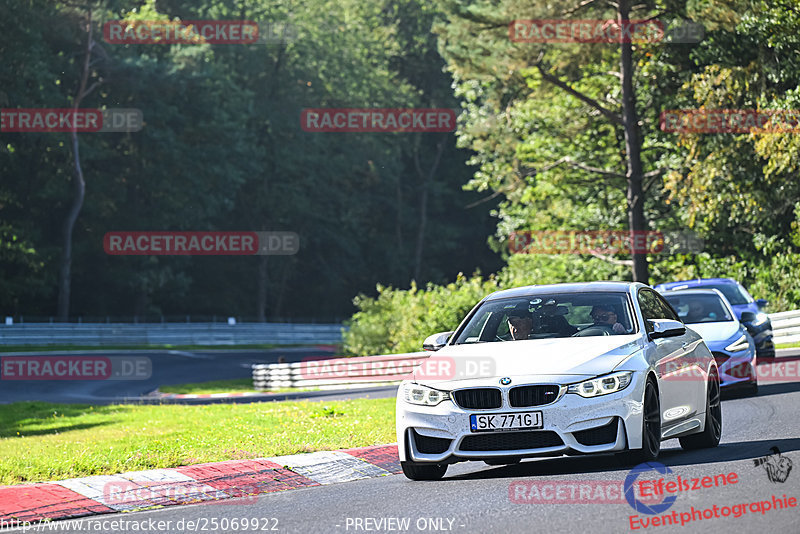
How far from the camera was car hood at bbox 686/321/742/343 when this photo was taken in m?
16.8

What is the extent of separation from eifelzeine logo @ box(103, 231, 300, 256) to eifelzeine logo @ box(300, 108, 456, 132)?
7825 mm

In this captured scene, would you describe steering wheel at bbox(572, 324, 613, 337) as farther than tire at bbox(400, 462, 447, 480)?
Yes

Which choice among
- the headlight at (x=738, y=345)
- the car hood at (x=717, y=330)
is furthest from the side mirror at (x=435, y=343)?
the headlight at (x=738, y=345)

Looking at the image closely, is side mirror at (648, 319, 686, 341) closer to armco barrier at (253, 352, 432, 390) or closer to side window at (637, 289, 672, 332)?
side window at (637, 289, 672, 332)

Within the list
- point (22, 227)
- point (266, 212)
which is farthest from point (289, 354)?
point (266, 212)

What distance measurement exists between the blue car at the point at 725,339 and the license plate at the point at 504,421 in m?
7.43

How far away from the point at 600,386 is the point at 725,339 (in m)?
7.92

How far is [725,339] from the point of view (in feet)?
54.9

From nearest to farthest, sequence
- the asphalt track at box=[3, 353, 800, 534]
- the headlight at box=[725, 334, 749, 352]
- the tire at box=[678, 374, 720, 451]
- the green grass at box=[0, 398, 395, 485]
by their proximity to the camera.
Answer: the asphalt track at box=[3, 353, 800, 534], the green grass at box=[0, 398, 395, 485], the tire at box=[678, 374, 720, 451], the headlight at box=[725, 334, 749, 352]

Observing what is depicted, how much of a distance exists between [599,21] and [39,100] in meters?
34.9

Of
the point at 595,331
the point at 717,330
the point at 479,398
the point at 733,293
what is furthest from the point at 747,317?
the point at 479,398

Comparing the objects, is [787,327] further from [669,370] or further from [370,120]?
[370,120]

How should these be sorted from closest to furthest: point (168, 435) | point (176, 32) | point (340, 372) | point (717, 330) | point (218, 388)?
point (168, 435)
point (717, 330)
point (340, 372)
point (218, 388)
point (176, 32)

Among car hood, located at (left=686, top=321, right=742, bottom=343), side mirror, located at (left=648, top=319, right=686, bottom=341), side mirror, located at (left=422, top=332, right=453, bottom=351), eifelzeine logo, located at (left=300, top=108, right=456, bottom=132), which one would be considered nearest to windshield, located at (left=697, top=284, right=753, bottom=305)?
car hood, located at (left=686, top=321, right=742, bottom=343)
